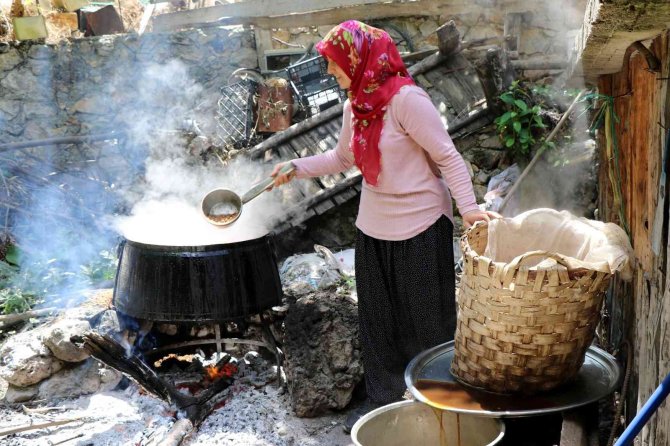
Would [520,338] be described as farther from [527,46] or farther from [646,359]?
[527,46]

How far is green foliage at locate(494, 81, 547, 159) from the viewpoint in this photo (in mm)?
6820

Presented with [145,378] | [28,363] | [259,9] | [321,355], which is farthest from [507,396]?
[259,9]

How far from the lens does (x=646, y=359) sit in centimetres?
284

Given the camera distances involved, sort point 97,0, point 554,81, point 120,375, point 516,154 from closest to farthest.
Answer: point 120,375 → point 516,154 → point 554,81 → point 97,0

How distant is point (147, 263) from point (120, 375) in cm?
96

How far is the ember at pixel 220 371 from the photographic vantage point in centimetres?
502

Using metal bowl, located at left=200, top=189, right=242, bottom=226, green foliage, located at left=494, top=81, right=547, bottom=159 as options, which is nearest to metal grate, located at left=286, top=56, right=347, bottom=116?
green foliage, located at left=494, top=81, right=547, bottom=159

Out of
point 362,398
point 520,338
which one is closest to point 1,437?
point 362,398

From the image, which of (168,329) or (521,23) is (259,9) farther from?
(168,329)

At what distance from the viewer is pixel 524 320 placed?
8.67 feet

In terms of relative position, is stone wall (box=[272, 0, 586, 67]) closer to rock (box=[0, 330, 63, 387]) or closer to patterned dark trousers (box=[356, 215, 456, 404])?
patterned dark trousers (box=[356, 215, 456, 404])

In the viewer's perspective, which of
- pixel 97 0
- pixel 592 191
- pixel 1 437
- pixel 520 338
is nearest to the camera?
pixel 520 338

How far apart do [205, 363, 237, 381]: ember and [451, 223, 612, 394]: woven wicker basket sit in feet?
8.12

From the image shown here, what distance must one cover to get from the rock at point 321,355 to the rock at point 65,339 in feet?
4.62
